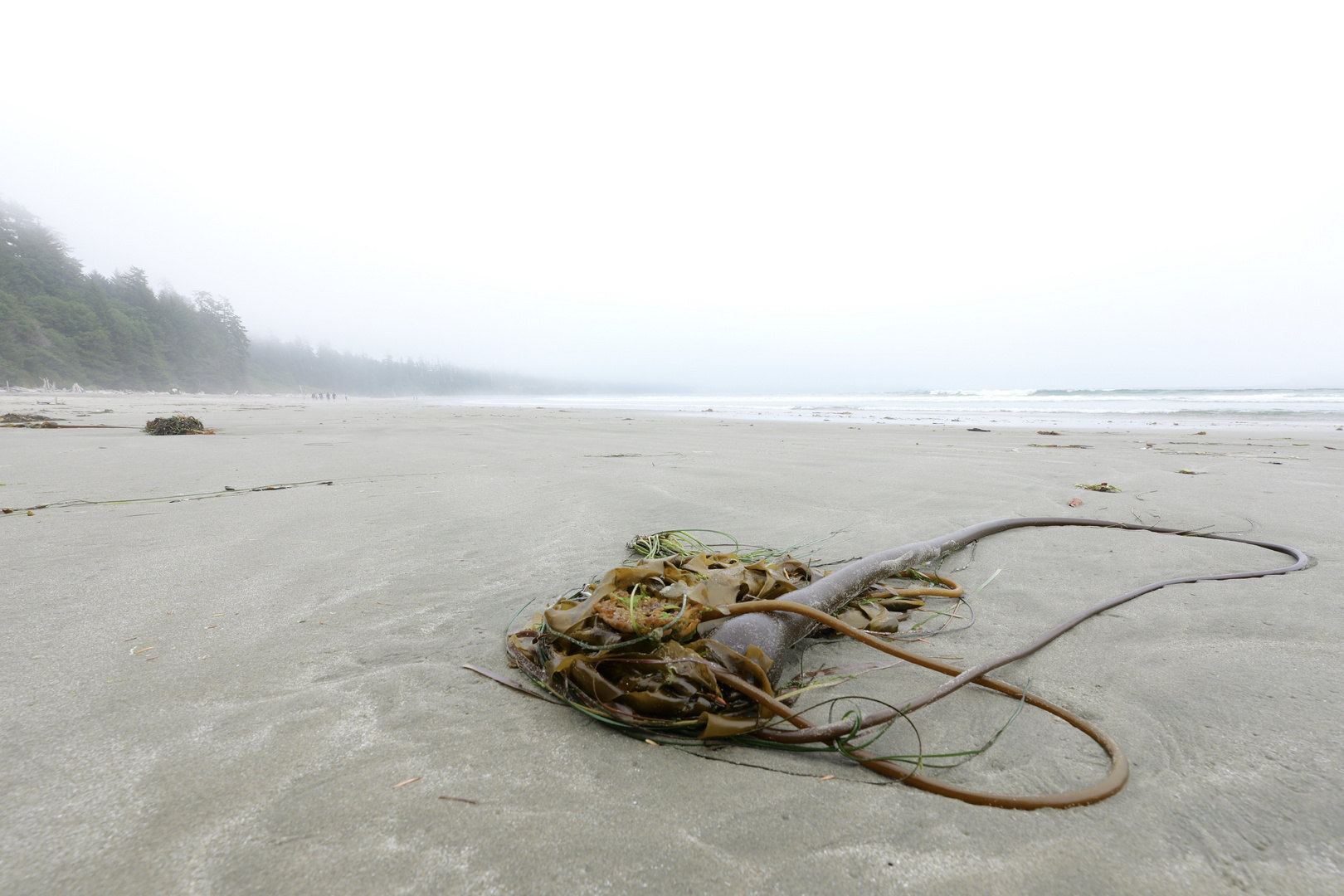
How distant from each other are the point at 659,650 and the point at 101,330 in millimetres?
58749

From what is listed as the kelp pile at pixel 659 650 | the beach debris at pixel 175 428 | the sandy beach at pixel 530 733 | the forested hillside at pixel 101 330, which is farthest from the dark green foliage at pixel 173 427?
the forested hillside at pixel 101 330

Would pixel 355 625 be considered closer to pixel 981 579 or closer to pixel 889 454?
pixel 981 579

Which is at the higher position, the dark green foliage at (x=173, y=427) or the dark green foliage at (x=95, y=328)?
the dark green foliage at (x=95, y=328)

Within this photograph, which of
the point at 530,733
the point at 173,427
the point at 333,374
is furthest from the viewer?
the point at 333,374

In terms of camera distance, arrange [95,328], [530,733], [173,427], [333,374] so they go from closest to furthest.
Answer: [530,733], [173,427], [95,328], [333,374]

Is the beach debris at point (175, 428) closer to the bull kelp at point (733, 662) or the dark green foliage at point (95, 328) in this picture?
the bull kelp at point (733, 662)

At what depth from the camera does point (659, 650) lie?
3.75 feet

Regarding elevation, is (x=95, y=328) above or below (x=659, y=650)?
above

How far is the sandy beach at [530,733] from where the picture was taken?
29.3 inches

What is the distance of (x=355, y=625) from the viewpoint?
150cm

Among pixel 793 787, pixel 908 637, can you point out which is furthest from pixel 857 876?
pixel 908 637

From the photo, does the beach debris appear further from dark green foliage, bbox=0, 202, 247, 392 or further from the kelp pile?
dark green foliage, bbox=0, 202, 247, 392

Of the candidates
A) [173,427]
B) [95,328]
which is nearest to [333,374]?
[95,328]

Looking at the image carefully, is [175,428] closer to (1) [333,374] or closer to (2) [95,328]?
(2) [95,328]
